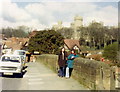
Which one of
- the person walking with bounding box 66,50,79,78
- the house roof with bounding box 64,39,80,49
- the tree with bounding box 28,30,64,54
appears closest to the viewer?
the person walking with bounding box 66,50,79,78

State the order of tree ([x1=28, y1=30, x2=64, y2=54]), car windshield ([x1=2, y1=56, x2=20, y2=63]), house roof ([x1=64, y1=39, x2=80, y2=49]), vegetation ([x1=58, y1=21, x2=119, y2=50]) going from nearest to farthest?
A: car windshield ([x1=2, y1=56, x2=20, y2=63]), tree ([x1=28, y1=30, x2=64, y2=54]), vegetation ([x1=58, y1=21, x2=119, y2=50]), house roof ([x1=64, y1=39, x2=80, y2=49])

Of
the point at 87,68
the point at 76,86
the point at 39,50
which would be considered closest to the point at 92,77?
the point at 87,68

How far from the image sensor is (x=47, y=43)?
5681 centimetres

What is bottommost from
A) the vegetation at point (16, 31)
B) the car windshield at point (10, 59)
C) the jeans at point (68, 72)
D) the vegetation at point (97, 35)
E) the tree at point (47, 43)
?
the jeans at point (68, 72)

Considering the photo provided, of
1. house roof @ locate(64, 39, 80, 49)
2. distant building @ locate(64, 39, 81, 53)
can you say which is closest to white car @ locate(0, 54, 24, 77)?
distant building @ locate(64, 39, 81, 53)

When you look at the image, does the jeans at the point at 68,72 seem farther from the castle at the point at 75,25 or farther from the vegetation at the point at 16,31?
the vegetation at the point at 16,31

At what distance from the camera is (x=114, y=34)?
78.8m

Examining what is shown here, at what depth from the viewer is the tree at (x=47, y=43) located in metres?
56.2

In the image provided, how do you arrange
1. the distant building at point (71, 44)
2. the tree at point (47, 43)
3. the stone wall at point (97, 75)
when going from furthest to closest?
the distant building at point (71, 44) → the tree at point (47, 43) → the stone wall at point (97, 75)

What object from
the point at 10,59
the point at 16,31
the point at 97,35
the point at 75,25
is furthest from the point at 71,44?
the point at 10,59

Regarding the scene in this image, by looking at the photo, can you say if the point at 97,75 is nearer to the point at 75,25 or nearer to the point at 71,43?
the point at 71,43

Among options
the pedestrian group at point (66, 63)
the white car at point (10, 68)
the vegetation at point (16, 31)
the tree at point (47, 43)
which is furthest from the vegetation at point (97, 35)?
the pedestrian group at point (66, 63)

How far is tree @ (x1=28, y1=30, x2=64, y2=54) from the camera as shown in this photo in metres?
56.2

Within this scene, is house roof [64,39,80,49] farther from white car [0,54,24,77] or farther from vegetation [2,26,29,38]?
white car [0,54,24,77]
